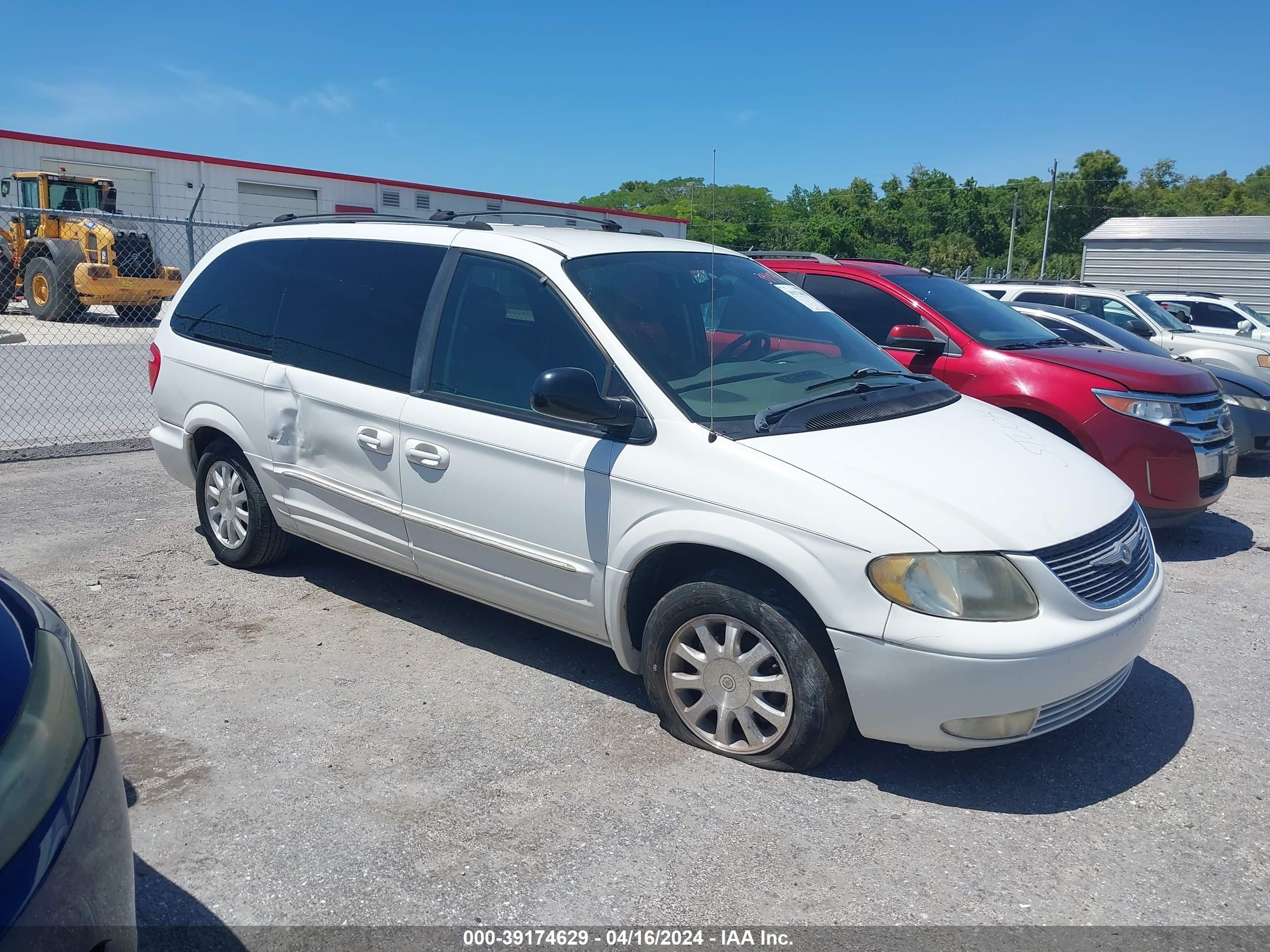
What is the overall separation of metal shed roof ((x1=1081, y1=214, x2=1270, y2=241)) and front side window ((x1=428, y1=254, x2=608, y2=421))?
3534 centimetres

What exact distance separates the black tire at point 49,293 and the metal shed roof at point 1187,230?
102 ft

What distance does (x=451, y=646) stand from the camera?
15.6 ft

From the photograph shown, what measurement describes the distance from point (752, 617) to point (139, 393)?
1097cm

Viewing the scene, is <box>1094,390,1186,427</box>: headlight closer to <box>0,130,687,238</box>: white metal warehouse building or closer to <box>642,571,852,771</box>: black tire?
<box>642,571,852,771</box>: black tire

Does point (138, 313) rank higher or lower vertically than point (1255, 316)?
lower

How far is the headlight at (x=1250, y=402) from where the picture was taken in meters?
8.97

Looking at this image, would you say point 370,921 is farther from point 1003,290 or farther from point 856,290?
point 1003,290

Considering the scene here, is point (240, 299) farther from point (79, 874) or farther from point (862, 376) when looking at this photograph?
point (79, 874)

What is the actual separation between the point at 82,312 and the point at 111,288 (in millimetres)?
1556

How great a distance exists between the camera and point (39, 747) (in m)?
1.87

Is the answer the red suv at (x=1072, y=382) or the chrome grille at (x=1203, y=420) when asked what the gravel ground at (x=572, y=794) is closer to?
the red suv at (x=1072, y=382)

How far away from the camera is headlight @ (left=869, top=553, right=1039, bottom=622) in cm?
325

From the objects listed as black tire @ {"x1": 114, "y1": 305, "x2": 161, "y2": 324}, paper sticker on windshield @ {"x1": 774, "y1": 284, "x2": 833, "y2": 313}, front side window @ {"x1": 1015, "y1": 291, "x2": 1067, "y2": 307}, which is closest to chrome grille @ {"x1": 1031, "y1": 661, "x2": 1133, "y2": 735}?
paper sticker on windshield @ {"x1": 774, "y1": 284, "x2": 833, "y2": 313}

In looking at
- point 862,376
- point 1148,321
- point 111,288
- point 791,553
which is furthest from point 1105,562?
point 111,288
